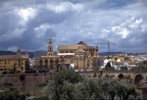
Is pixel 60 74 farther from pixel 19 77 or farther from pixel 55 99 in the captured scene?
pixel 19 77

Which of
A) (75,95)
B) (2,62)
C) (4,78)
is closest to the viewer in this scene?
(75,95)

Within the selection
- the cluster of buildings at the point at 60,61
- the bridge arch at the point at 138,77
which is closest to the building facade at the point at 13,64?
the cluster of buildings at the point at 60,61

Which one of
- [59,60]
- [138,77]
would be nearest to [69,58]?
[59,60]

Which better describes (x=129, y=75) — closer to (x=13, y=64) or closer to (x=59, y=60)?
(x=13, y=64)

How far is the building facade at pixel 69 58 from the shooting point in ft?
380

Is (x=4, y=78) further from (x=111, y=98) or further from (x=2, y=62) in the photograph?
(x=111, y=98)

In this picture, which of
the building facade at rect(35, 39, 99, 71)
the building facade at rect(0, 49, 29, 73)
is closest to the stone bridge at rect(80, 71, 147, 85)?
the building facade at rect(0, 49, 29, 73)

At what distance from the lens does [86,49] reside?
13075cm

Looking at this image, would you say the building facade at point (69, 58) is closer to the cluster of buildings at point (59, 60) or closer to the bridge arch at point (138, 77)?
the cluster of buildings at point (59, 60)

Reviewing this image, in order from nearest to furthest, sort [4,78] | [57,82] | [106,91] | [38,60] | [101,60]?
[106,91] → [57,82] → [4,78] → [38,60] → [101,60]

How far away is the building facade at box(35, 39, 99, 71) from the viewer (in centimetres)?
11588

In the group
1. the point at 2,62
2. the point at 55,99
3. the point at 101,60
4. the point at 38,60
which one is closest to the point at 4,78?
the point at 2,62

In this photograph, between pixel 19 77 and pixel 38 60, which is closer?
pixel 19 77

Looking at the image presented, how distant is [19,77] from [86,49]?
4360cm
